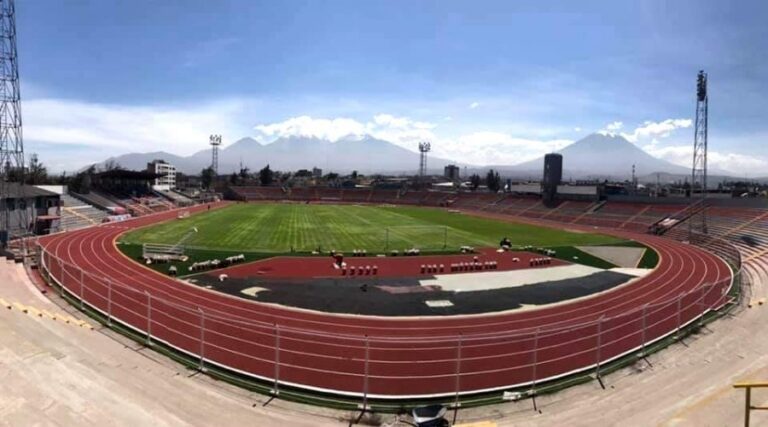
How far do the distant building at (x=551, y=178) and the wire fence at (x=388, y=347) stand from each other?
6733cm

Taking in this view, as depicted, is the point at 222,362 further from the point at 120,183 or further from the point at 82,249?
the point at 120,183

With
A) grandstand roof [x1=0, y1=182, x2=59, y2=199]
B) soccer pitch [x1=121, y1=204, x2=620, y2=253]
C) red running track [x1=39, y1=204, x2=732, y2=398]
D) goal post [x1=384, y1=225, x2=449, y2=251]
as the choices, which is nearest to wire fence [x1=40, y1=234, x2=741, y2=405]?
red running track [x1=39, y1=204, x2=732, y2=398]

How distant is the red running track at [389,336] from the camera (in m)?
Answer: 13.4

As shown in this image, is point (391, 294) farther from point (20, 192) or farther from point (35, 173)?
point (35, 173)

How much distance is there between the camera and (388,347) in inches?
635

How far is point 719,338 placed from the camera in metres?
16.6

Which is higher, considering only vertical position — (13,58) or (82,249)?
(13,58)

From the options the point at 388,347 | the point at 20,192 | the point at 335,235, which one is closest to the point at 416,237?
the point at 335,235

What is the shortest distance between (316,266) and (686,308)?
21146mm

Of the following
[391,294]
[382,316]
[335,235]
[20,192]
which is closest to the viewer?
[382,316]

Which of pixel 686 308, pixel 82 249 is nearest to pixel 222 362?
pixel 686 308

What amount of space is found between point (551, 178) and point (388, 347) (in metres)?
81.2

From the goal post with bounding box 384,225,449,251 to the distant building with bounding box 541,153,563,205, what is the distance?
37.4 metres

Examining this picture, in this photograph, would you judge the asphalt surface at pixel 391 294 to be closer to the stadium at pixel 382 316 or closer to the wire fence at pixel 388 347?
the stadium at pixel 382 316
